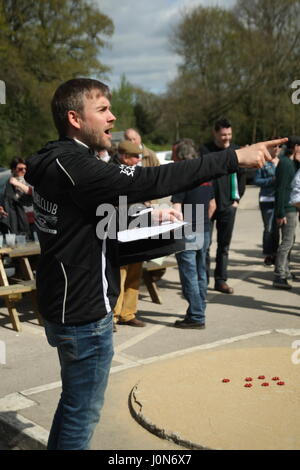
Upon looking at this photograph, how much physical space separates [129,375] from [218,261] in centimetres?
382

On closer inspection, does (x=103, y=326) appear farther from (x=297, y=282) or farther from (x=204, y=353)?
(x=297, y=282)

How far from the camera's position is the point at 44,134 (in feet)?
116

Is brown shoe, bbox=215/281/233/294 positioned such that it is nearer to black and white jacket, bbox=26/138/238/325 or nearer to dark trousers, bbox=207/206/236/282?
dark trousers, bbox=207/206/236/282

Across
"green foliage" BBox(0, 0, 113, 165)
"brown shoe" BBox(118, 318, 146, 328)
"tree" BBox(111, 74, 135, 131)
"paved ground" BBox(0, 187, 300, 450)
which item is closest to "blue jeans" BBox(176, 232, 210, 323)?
"paved ground" BBox(0, 187, 300, 450)

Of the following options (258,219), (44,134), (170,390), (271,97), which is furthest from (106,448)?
(271,97)

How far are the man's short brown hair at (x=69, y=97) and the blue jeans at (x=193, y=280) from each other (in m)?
3.84

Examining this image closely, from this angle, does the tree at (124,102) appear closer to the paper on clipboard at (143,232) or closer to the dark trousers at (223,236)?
the dark trousers at (223,236)

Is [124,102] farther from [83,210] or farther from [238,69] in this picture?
[83,210]

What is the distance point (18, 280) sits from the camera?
8.49 m

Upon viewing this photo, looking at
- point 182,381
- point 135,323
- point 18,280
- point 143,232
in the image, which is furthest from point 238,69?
point 143,232

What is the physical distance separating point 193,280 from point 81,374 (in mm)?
3869

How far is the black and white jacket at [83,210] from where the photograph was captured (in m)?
2.88

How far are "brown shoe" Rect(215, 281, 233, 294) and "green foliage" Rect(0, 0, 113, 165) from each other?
2592cm

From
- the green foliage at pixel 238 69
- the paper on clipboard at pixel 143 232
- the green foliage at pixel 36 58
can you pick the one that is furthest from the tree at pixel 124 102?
the paper on clipboard at pixel 143 232
